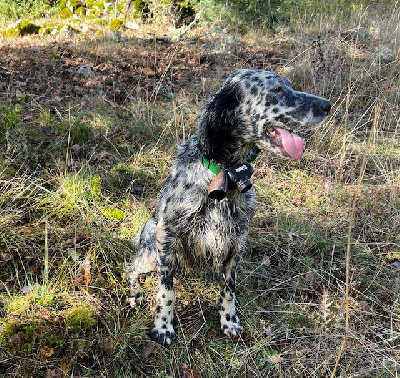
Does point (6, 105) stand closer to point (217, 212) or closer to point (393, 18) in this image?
point (217, 212)

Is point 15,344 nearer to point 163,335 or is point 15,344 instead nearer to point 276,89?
point 163,335

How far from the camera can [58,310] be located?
2.75 m

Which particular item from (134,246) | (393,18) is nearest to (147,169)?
(134,246)

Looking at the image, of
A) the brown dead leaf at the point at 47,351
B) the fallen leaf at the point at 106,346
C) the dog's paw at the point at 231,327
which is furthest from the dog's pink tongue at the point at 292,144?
the brown dead leaf at the point at 47,351

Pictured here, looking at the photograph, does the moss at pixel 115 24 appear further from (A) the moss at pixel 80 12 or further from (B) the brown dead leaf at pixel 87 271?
(B) the brown dead leaf at pixel 87 271

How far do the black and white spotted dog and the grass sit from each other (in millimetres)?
260

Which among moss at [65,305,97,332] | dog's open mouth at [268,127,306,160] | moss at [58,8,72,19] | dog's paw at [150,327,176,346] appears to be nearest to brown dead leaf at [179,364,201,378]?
dog's paw at [150,327,176,346]

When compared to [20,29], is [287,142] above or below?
above

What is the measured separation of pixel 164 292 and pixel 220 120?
4.17 feet

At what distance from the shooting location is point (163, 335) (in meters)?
2.82

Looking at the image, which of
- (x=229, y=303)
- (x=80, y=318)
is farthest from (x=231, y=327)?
(x=80, y=318)

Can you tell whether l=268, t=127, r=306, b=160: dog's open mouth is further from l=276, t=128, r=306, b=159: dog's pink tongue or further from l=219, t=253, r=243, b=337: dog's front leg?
l=219, t=253, r=243, b=337: dog's front leg

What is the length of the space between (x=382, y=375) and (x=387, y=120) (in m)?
3.93

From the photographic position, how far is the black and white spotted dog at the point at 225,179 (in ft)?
7.37
